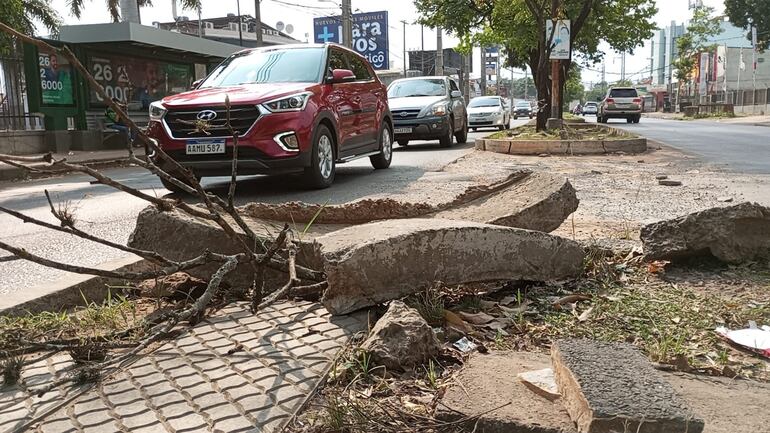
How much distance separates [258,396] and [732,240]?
252 centimetres

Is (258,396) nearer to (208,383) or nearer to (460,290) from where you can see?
(208,383)

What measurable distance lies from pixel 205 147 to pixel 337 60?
2.51 m

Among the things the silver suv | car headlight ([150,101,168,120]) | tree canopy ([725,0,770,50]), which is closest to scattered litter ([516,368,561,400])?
car headlight ([150,101,168,120])

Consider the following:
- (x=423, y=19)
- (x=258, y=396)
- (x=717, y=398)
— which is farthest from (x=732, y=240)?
(x=423, y=19)

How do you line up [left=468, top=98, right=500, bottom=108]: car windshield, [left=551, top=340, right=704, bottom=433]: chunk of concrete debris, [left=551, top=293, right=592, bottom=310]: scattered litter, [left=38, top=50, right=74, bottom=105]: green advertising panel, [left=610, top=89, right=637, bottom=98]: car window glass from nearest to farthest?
[left=551, top=340, right=704, bottom=433]: chunk of concrete debris
[left=551, top=293, right=592, bottom=310]: scattered litter
[left=38, top=50, right=74, bottom=105]: green advertising panel
[left=468, top=98, right=500, bottom=108]: car windshield
[left=610, top=89, right=637, bottom=98]: car window glass

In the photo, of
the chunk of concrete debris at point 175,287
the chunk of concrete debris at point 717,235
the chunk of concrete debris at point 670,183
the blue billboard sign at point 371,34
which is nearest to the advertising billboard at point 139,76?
the chunk of concrete debris at point 670,183

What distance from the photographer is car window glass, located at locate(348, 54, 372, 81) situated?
9.05 meters

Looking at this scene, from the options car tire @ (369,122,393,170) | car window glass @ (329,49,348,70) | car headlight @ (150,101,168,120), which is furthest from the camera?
car tire @ (369,122,393,170)

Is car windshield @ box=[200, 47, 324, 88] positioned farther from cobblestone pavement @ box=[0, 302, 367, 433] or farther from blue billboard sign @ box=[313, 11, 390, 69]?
blue billboard sign @ box=[313, 11, 390, 69]

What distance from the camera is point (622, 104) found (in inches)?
1556

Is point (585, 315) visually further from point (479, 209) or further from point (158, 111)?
point (158, 111)

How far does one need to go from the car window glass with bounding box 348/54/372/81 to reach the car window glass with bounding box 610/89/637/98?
111 ft

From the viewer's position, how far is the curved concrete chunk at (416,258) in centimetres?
261

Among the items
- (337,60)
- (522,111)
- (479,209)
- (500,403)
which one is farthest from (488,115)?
(522,111)
